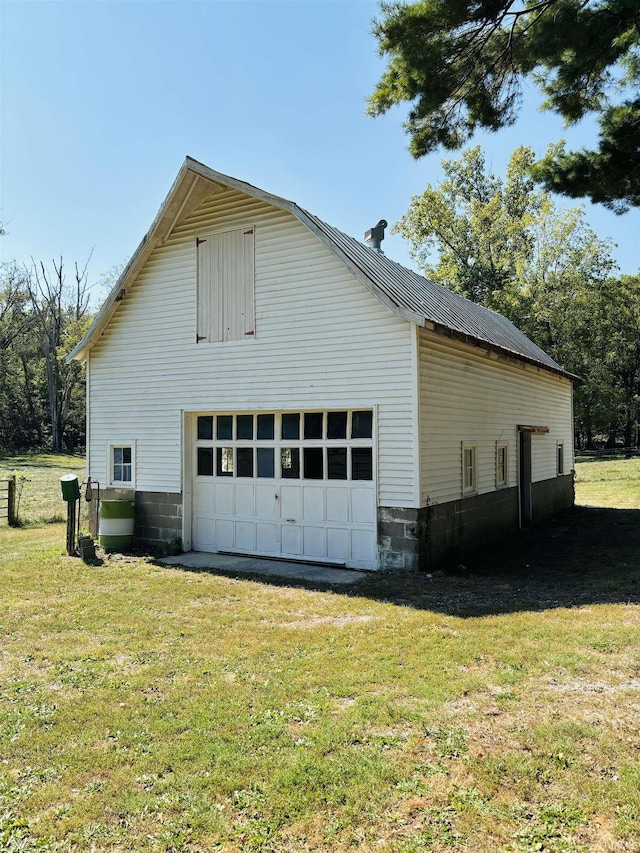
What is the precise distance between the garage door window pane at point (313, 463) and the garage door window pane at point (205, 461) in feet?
7.13

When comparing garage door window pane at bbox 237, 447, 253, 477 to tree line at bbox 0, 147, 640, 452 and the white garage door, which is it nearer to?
the white garage door

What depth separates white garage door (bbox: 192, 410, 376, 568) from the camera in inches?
377

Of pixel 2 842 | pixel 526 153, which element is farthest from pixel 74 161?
pixel 526 153

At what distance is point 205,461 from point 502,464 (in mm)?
6407

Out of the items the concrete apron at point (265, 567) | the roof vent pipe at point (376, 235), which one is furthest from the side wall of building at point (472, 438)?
the roof vent pipe at point (376, 235)

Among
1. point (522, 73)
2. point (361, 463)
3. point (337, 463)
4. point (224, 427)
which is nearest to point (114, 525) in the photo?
point (224, 427)

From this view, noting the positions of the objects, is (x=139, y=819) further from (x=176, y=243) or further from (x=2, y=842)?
(x=176, y=243)

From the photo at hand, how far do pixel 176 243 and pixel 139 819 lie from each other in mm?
10088

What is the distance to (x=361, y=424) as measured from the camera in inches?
378

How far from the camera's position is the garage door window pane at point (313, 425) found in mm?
10055

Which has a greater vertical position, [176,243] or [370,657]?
[176,243]

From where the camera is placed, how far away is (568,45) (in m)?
7.46

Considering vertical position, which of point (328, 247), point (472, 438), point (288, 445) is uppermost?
point (328, 247)

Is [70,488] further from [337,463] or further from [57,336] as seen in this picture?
[57,336]
